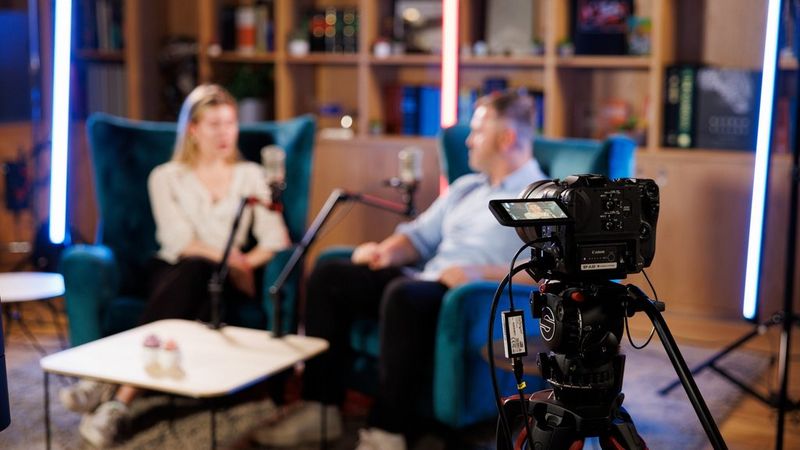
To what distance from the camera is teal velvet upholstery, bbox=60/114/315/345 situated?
343 centimetres

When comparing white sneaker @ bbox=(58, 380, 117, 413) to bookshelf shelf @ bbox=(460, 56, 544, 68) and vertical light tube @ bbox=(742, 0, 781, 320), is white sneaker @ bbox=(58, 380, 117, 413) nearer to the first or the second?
vertical light tube @ bbox=(742, 0, 781, 320)

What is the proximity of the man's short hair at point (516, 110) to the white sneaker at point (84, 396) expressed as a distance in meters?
1.35

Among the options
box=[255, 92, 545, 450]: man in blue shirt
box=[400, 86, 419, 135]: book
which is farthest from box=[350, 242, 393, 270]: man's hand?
box=[400, 86, 419, 135]: book

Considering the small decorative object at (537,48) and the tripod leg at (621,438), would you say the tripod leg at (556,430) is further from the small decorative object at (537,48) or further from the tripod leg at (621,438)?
the small decorative object at (537,48)

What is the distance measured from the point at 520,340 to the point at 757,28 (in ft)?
10.5

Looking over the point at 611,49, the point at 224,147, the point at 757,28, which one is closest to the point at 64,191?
the point at 224,147

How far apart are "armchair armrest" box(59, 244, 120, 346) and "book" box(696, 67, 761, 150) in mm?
2287

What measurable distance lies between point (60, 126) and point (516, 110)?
5.27 feet

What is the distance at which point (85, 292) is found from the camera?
337cm

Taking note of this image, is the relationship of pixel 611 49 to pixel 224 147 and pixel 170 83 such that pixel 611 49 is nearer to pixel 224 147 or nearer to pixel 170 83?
pixel 224 147

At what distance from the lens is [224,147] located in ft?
11.7

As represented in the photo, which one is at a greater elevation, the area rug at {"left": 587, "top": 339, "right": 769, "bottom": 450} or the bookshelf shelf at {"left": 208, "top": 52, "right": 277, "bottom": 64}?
the bookshelf shelf at {"left": 208, "top": 52, "right": 277, "bottom": 64}

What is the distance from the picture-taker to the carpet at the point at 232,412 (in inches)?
104

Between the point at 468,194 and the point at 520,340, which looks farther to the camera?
the point at 468,194
